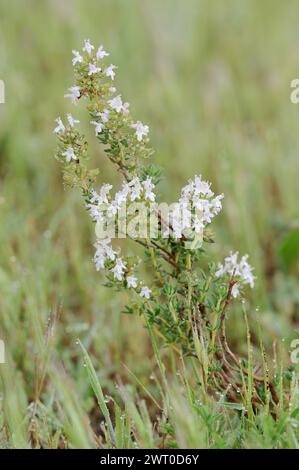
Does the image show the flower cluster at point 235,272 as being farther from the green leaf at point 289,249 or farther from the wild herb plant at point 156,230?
the green leaf at point 289,249

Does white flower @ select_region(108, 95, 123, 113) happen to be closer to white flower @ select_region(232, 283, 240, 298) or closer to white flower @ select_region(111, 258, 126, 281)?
white flower @ select_region(111, 258, 126, 281)

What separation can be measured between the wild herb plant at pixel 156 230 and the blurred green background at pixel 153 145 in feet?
1.04

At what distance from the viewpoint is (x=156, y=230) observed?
1.75 metres

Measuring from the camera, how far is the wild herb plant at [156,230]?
169 cm

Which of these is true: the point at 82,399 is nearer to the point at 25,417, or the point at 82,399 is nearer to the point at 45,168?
the point at 25,417

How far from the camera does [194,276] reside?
5.94 feet

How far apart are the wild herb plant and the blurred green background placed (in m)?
0.32

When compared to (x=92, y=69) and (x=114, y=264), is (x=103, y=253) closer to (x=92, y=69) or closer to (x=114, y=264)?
(x=114, y=264)

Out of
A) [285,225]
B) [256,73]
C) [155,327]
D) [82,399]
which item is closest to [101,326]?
[82,399]

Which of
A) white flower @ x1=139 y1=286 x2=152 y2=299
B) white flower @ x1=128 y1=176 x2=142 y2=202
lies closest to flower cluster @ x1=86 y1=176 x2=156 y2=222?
white flower @ x1=128 y1=176 x2=142 y2=202

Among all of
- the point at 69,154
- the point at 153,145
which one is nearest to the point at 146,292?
the point at 69,154

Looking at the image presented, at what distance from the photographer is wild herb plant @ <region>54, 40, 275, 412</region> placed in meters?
1.69

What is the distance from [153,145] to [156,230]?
1695mm
